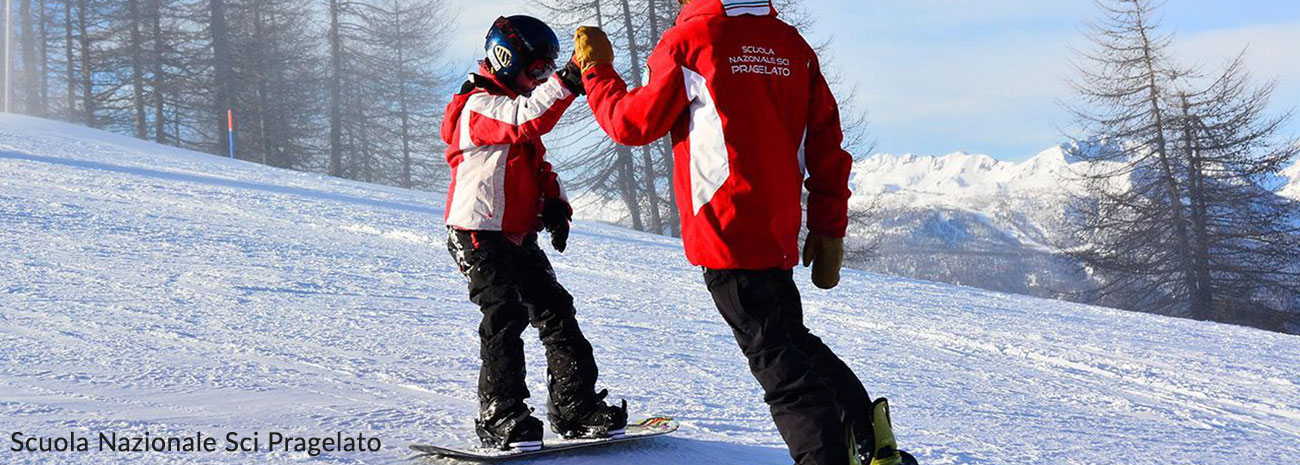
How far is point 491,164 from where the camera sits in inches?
142

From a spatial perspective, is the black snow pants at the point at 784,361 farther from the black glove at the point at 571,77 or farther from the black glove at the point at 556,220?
the black glove at the point at 556,220

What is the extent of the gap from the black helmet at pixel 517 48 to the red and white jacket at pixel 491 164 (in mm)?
61

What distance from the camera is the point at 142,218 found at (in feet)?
34.2

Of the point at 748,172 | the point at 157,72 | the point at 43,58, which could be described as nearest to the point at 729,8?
the point at 748,172

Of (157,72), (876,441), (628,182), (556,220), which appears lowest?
(876,441)

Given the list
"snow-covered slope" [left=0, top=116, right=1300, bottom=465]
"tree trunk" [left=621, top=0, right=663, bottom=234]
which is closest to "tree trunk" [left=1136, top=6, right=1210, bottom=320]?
"tree trunk" [left=621, top=0, right=663, bottom=234]

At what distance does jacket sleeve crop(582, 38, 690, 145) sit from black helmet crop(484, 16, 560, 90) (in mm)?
692

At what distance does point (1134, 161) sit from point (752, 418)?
2819 cm

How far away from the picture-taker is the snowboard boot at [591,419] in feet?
12.4

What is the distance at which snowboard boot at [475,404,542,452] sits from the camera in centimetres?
356

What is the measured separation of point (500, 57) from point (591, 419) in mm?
1377

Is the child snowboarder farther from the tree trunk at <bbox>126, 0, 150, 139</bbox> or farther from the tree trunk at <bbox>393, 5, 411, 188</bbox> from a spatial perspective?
the tree trunk at <bbox>126, 0, 150, 139</bbox>

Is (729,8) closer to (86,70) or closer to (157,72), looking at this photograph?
(157,72)

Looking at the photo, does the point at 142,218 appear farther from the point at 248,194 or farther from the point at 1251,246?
the point at 1251,246
